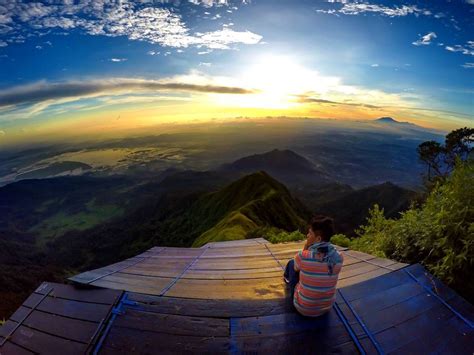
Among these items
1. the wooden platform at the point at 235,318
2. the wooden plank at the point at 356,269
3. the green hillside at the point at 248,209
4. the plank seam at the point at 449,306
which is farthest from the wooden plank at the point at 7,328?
the green hillside at the point at 248,209

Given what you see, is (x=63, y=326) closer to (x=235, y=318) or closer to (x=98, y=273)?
(x=98, y=273)

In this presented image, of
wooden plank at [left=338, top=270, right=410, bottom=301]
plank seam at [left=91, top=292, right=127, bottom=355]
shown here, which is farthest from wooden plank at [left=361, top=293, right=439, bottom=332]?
plank seam at [left=91, top=292, right=127, bottom=355]

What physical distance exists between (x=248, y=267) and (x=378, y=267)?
110 inches

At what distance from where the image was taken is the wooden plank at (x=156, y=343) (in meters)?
3.43

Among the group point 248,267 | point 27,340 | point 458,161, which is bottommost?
point 248,267

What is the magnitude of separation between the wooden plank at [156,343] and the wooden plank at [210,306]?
51 cm

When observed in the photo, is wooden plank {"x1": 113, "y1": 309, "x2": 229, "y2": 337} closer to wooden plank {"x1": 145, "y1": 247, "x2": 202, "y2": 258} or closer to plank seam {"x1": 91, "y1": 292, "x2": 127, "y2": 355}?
plank seam {"x1": 91, "y1": 292, "x2": 127, "y2": 355}

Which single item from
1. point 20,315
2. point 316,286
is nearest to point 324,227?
point 316,286

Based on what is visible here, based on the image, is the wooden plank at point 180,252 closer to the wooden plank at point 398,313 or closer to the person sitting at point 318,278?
the person sitting at point 318,278

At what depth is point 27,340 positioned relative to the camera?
3758mm

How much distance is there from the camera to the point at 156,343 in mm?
3564

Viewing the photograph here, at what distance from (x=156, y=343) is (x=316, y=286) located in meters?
2.41

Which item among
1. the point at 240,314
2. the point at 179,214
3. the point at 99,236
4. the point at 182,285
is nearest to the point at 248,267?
the point at 182,285

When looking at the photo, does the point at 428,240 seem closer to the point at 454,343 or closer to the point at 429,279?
the point at 429,279
